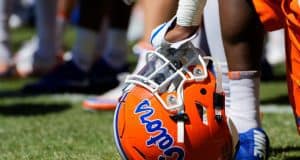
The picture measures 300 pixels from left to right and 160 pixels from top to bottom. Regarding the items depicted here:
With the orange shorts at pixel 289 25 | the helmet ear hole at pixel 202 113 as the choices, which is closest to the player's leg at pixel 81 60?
the orange shorts at pixel 289 25

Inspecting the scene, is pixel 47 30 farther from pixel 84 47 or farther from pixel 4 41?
pixel 84 47

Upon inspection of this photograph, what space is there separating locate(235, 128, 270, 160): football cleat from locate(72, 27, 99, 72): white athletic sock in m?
2.01

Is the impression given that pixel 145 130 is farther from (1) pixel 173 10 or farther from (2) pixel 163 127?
(1) pixel 173 10

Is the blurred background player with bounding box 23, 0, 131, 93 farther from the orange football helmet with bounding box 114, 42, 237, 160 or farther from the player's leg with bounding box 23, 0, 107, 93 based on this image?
the orange football helmet with bounding box 114, 42, 237, 160

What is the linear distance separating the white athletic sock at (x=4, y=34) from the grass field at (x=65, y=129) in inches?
15.1

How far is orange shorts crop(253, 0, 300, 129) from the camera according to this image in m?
2.16

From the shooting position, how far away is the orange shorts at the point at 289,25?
216 centimetres

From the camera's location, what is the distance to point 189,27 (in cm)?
218

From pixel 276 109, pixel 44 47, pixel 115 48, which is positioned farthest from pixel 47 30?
pixel 276 109

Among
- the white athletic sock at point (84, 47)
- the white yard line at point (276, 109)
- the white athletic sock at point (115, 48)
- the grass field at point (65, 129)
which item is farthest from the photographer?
the white athletic sock at point (115, 48)

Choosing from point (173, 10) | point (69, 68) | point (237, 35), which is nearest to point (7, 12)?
point (69, 68)

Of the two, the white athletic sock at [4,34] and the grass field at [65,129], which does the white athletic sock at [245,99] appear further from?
the white athletic sock at [4,34]

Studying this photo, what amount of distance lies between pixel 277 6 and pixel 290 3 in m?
0.07

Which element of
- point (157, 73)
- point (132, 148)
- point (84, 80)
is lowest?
point (84, 80)
